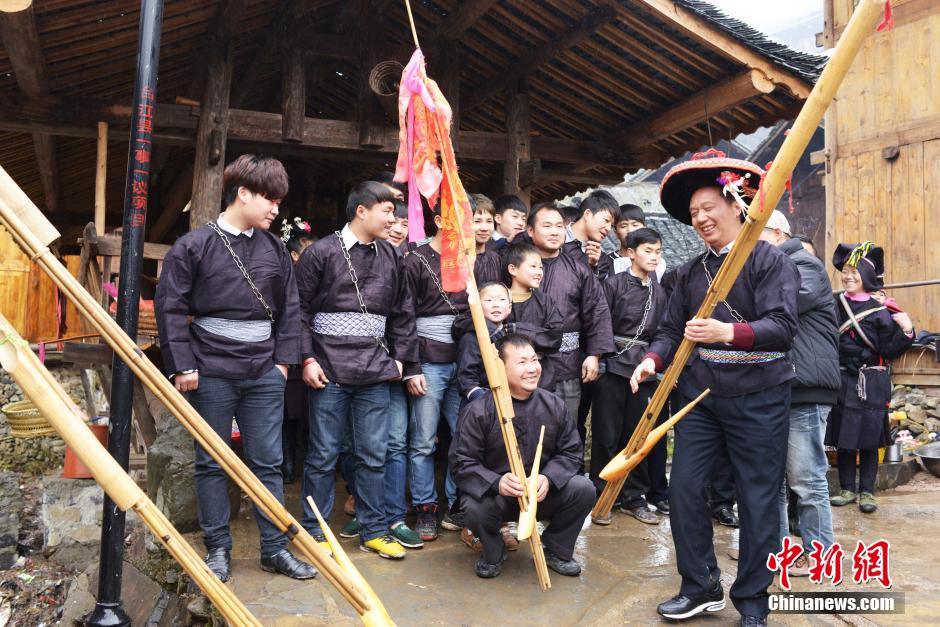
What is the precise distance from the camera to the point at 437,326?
17.3 ft

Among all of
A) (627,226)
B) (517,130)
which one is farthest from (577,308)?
(517,130)

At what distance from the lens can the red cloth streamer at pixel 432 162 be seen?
13.9 feet

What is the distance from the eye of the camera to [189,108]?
6.88 metres

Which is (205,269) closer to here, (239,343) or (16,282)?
(239,343)

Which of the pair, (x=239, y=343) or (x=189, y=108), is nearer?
(x=239, y=343)

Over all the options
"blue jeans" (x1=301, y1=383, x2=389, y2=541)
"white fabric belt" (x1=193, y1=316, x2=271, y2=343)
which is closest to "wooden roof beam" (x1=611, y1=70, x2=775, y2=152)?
"blue jeans" (x1=301, y1=383, x2=389, y2=541)

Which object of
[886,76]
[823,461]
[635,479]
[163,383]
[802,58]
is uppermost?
[886,76]

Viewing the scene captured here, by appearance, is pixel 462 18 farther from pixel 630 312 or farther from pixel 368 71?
pixel 630 312

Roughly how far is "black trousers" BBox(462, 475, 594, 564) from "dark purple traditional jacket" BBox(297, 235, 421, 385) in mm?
995

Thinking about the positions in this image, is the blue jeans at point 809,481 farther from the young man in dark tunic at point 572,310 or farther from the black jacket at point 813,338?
the young man in dark tunic at point 572,310

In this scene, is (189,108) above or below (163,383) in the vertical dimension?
above

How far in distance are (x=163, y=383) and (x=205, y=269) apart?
1.88 meters

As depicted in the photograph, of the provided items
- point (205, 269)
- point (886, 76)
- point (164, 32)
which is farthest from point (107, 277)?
point (886, 76)

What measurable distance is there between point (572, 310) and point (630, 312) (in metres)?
0.61
